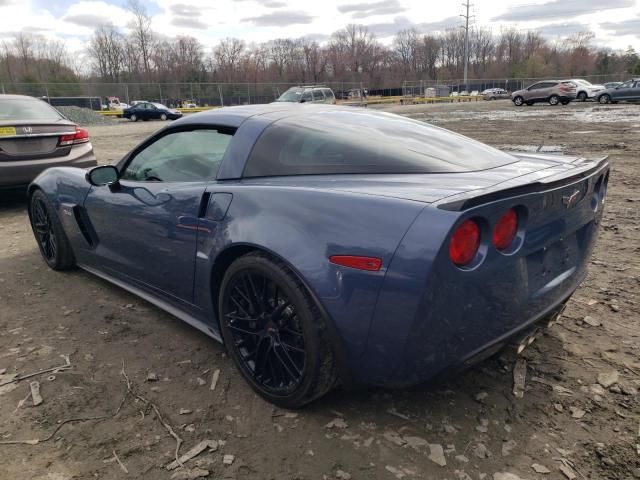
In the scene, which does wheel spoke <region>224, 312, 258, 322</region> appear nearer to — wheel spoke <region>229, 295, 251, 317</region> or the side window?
wheel spoke <region>229, 295, 251, 317</region>

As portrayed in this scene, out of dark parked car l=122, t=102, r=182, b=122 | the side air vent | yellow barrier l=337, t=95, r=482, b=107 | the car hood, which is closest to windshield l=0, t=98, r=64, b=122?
the side air vent

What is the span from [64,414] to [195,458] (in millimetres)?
767

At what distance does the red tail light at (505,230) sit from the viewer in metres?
1.89

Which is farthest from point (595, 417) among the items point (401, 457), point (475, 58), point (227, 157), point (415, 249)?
point (475, 58)

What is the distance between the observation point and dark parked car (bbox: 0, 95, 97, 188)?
19.8 ft

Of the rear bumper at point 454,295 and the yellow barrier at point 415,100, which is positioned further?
the yellow barrier at point 415,100

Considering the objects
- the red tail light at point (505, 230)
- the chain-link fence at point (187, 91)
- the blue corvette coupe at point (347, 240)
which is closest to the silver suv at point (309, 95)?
the chain-link fence at point (187, 91)

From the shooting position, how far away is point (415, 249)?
172cm

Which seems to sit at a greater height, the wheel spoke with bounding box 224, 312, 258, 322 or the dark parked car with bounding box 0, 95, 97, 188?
the dark parked car with bounding box 0, 95, 97, 188

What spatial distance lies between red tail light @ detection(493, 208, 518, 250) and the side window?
147 cm

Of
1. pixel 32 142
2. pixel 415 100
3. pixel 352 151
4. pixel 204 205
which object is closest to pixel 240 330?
pixel 204 205

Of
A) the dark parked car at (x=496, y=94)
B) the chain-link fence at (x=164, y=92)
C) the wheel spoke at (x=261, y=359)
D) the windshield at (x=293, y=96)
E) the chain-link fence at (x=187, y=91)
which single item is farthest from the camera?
the dark parked car at (x=496, y=94)

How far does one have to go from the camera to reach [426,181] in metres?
2.10

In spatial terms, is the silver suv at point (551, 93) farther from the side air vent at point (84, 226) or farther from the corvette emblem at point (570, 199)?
the side air vent at point (84, 226)
